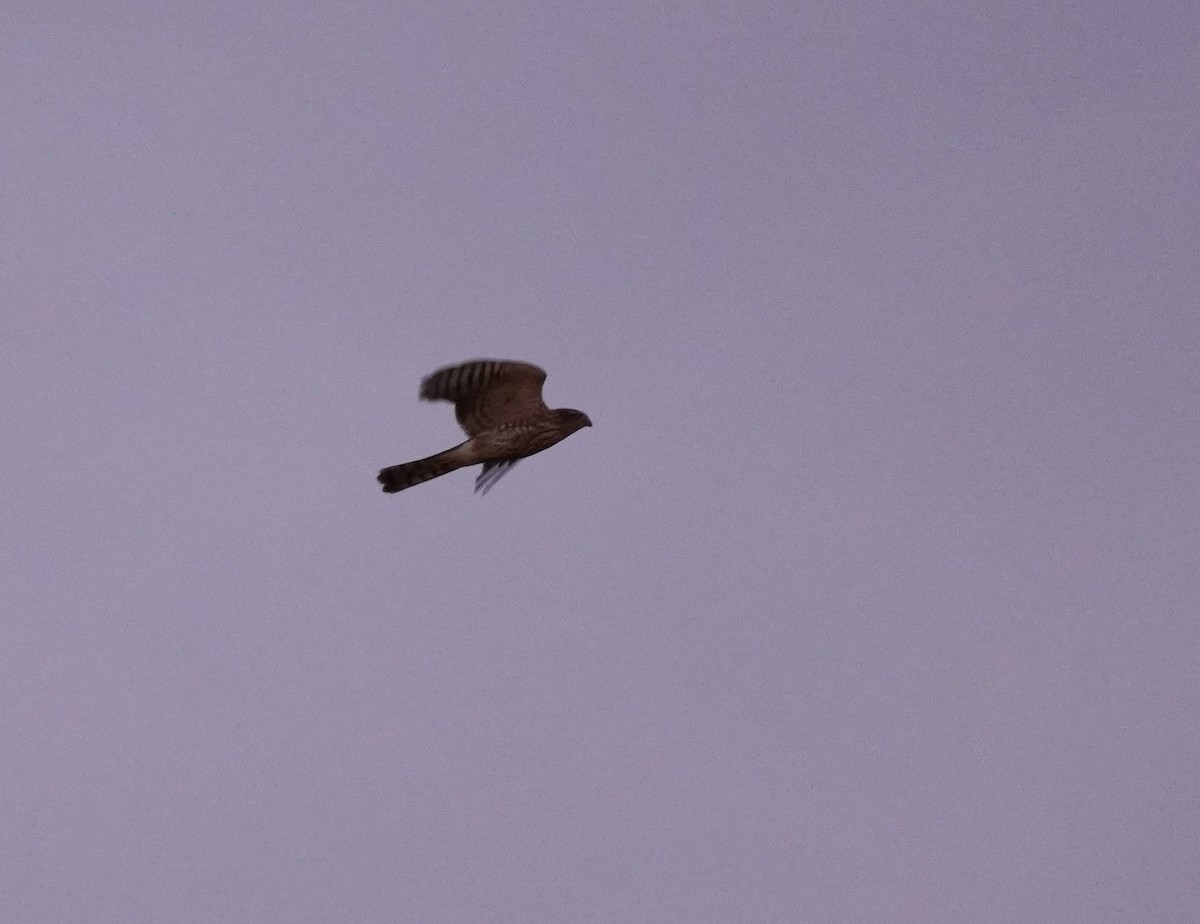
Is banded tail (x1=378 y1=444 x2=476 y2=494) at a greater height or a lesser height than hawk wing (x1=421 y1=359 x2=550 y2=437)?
lesser

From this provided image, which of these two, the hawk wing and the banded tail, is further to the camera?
the banded tail

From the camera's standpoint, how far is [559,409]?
2859 centimetres

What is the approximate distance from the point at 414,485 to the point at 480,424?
3.96 ft

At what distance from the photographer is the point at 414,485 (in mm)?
28562

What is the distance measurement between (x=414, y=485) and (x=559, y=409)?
2.17m

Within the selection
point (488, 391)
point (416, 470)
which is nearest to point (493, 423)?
point (488, 391)

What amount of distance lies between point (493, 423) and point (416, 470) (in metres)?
1.21

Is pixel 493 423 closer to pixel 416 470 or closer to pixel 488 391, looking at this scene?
pixel 488 391

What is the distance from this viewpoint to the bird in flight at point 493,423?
28000mm

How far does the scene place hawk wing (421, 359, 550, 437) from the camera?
27.9 metres

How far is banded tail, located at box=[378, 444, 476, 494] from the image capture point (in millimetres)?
28438

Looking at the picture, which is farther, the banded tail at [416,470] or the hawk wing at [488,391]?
the banded tail at [416,470]

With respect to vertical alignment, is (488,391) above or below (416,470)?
above

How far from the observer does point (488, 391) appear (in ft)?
92.3
